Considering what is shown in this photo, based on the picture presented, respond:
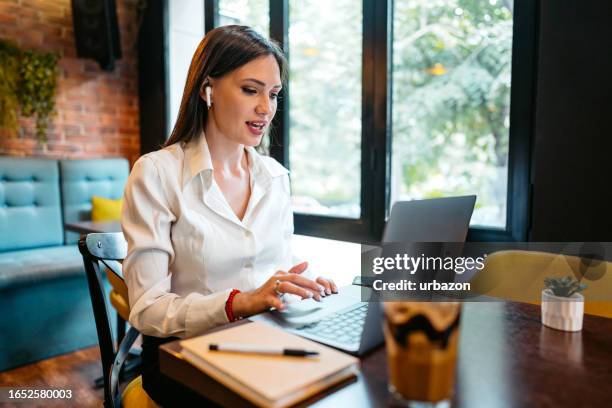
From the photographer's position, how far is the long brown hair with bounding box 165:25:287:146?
53.7 inches

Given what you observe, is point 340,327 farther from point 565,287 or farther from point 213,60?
point 213,60

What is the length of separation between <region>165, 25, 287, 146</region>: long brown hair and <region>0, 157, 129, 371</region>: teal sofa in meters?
1.79

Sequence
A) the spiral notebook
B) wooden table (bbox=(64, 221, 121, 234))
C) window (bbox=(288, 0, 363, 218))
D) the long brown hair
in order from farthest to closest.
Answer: window (bbox=(288, 0, 363, 218))
wooden table (bbox=(64, 221, 121, 234))
the long brown hair
the spiral notebook

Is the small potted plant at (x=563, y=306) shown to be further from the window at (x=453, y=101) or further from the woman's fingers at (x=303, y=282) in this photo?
the window at (x=453, y=101)

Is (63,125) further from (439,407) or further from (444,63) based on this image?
(439,407)

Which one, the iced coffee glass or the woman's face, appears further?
the woman's face

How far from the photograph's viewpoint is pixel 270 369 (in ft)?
2.15

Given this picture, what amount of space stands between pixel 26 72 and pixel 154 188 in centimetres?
299

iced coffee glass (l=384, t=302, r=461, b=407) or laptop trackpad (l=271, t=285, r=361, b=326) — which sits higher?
iced coffee glass (l=384, t=302, r=461, b=407)

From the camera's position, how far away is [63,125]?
386 centimetres

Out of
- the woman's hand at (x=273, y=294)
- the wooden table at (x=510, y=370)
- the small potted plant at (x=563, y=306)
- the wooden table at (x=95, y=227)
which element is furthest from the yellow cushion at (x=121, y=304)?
the small potted plant at (x=563, y=306)

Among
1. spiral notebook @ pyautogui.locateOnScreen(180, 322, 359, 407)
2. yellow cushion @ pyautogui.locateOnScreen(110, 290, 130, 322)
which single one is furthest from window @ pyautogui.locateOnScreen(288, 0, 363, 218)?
spiral notebook @ pyautogui.locateOnScreen(180, 322, 359, 407)

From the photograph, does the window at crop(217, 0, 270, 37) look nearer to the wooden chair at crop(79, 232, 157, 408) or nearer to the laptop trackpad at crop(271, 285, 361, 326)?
the wooden chair at crop(79, 232, 157, 408)

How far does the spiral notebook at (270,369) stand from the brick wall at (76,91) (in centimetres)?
357
